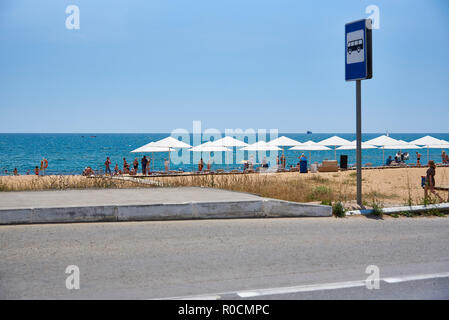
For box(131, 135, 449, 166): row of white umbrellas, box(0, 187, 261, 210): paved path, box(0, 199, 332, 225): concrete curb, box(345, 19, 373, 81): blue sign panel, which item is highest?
box(345, 19, 373, 81): blue sign panel

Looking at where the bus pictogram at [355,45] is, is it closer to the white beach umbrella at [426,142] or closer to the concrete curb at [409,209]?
the concrete curb at [409,209]

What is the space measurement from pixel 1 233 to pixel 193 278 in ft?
11.7

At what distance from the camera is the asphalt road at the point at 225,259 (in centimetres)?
495

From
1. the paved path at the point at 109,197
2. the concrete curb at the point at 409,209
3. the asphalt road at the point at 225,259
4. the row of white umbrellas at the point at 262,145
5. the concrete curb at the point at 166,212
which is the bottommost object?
the asphalt road at the point at 225,259

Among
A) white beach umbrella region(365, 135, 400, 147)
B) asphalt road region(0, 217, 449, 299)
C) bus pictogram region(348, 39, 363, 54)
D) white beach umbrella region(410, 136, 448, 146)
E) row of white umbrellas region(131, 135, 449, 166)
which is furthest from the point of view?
white beach umbrella region(410, 136, 448, 146)

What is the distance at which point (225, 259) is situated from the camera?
20.2 ft

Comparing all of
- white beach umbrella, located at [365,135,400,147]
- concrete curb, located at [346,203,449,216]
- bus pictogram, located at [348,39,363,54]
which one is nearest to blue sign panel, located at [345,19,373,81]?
bus pictogram, located at [348,39,363,54]

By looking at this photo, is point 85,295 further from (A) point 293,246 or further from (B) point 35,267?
(A) point 293,246

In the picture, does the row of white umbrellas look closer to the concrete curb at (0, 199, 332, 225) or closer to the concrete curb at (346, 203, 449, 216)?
the concrete curb at (346, 203, 449, 216)

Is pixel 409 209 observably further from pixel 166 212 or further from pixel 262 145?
pixel 262 145

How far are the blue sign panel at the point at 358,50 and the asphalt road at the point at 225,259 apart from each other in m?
3.59

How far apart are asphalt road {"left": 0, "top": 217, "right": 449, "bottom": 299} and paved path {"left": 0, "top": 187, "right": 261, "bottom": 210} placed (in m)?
0.88

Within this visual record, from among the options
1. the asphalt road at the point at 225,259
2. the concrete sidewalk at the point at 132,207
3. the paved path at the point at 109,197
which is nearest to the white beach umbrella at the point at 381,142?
the paved path at the point at 109,197

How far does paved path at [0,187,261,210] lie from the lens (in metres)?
8.79
